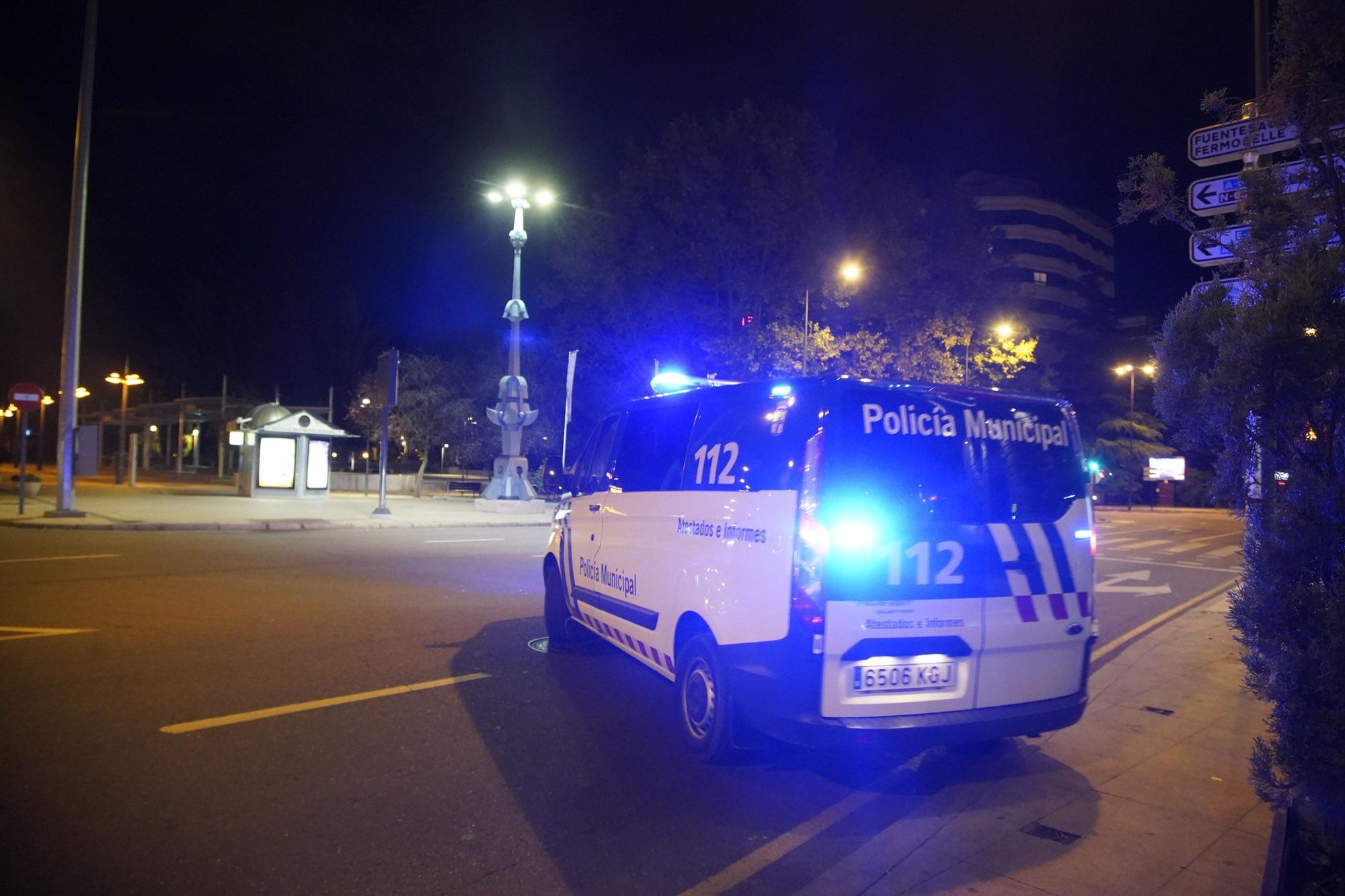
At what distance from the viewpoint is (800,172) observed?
75.0 ft

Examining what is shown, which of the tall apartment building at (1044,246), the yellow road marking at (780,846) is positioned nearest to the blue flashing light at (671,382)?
the yellow road marking at (780,846)

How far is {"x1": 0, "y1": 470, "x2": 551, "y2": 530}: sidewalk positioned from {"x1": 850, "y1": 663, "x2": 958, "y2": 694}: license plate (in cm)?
1645

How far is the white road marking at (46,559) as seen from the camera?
11.7 m

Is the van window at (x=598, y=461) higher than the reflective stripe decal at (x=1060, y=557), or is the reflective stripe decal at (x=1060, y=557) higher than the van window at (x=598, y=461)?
the van window at (x=598, y=461)

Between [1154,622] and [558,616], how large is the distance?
7309 millimetres

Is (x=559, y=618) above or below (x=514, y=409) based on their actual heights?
below

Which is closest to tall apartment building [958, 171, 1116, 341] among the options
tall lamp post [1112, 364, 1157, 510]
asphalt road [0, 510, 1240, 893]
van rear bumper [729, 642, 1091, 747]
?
tall lamp post [1112, 364, 1157, 510]

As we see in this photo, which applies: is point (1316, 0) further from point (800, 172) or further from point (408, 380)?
point (408, 380)

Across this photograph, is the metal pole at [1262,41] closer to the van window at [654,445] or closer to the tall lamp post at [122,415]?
the van window at [654,445]

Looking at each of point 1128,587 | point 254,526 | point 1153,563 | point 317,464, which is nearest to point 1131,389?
point 1153,563

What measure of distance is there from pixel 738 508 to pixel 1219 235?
2.90m

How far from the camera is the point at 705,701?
5.02 metres

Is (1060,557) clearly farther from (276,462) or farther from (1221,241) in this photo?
(276,462)

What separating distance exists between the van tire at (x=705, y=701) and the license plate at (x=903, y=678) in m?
0.83
